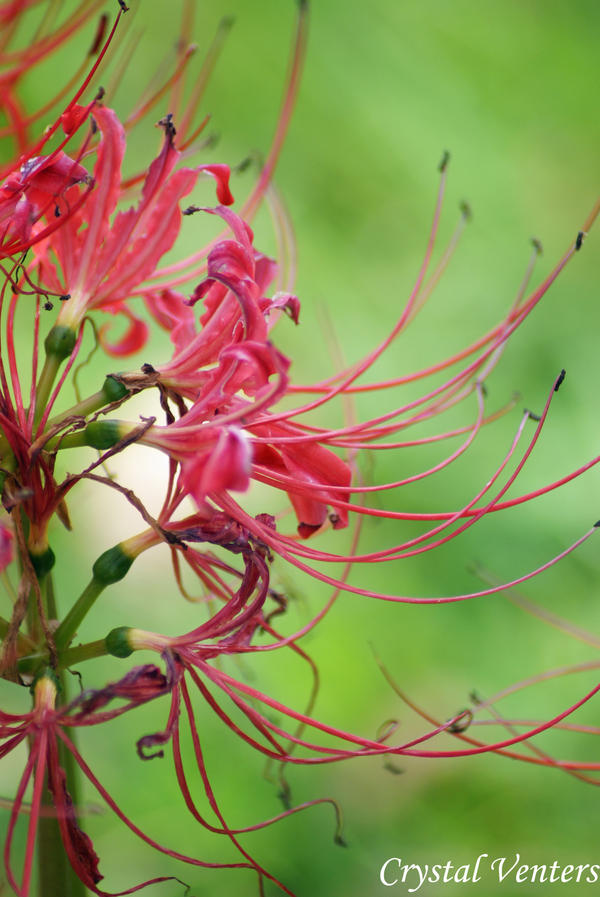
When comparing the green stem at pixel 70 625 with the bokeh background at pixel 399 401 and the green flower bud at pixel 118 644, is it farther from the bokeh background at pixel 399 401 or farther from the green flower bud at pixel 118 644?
A: the bokeh background at pixel 399 401

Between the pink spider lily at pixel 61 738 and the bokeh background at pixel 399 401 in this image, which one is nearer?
the pink spider lily at pixel 61 738

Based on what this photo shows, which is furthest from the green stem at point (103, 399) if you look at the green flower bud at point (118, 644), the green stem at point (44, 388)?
the green flower bud at point (118, 644)

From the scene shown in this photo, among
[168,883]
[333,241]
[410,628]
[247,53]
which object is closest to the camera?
[168,883]

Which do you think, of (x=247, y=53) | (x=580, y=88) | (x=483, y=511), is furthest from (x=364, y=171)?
(x=483, y=511)

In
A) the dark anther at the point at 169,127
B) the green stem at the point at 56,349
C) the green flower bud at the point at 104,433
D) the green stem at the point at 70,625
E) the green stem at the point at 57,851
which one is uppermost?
the dark anther at the point at 169,127

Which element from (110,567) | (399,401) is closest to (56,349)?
(110,567)

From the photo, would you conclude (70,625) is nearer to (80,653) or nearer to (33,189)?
(80,653)

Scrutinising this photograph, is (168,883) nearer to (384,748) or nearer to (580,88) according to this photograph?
(384,748)

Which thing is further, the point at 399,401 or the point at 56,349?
the point at 399,401
